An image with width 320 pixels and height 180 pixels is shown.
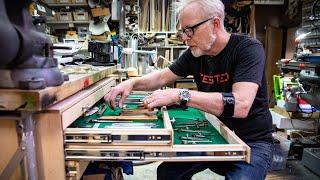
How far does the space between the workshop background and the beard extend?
55cm

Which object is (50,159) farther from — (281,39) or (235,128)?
(281,39)

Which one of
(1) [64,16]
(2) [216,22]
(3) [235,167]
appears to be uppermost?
(1) [64,16]

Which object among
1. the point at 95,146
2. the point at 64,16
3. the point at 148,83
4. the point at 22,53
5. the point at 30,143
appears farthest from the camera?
the point at 64,16

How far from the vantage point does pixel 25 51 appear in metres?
0.86

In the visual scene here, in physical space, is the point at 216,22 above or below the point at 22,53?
above

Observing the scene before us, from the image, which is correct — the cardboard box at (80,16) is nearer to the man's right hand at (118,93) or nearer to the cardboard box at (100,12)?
the cardboard box at (100,12)

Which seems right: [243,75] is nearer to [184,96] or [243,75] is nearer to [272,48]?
[184,96]

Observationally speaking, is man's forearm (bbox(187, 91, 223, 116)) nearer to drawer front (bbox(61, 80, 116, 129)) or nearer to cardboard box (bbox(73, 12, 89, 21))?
drawer front (bbox(61, 80, 116, 129))

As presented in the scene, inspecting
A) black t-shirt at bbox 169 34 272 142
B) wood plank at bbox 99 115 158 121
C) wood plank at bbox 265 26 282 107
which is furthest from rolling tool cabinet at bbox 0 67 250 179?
wood plank at bbox 265 26 282 107

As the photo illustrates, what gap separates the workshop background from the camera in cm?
95

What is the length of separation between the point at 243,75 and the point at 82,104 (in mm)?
781

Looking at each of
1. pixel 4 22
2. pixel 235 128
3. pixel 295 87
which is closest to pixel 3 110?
pixel 4 22

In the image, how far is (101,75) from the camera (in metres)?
1.96

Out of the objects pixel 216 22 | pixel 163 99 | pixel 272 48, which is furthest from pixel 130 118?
pixel 272 48
